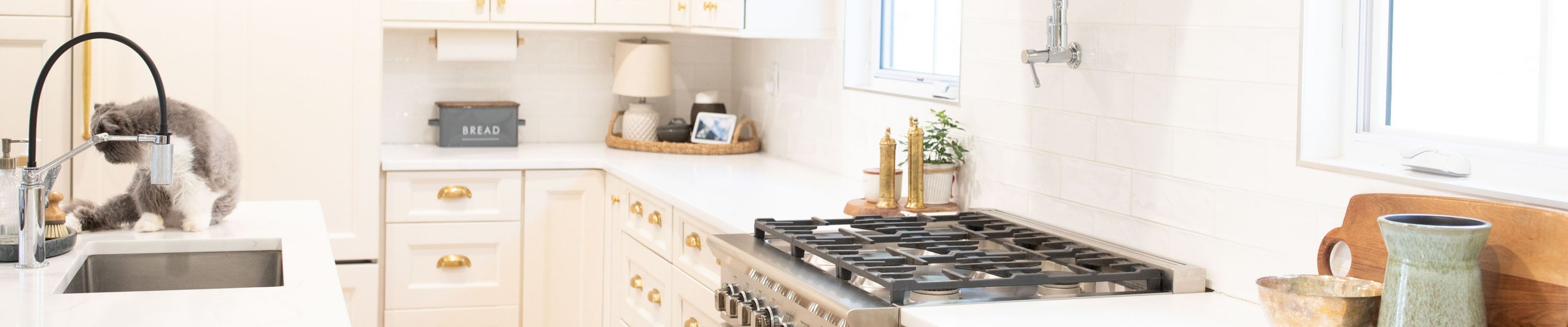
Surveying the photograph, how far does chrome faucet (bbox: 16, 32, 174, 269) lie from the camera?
1734 millimetres

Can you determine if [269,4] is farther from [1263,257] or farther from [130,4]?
[1263,257]

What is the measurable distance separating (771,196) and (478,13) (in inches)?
50.7

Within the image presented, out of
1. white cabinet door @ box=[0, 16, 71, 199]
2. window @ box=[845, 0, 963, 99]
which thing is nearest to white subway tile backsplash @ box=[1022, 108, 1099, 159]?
window @ box=[845, 0, 963, 99]

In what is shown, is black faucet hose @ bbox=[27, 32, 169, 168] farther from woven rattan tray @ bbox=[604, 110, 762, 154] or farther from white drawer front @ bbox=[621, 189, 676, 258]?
woven rattan tray @ bbox=[604, 110, 762, 154]

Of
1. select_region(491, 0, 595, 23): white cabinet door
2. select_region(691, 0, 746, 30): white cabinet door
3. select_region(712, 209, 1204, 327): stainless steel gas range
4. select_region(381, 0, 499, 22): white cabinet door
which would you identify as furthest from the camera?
select_region(491, 0, 595, 23): white cabinet door

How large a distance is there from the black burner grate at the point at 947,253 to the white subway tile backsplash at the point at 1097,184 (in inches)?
3.8

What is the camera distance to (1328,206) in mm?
1771

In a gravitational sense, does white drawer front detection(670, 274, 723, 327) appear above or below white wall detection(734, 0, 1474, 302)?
below

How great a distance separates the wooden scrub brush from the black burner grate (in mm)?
1122

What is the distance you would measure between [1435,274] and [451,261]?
9.61 ft

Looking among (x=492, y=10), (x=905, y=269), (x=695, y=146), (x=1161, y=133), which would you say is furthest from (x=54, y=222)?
(x=695, y=146)

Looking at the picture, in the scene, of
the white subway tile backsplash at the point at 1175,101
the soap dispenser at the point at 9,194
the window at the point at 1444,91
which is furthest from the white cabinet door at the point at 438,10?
the window at the point at 1444,91

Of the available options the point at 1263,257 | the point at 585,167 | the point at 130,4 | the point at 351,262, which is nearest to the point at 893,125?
the point at 585,167

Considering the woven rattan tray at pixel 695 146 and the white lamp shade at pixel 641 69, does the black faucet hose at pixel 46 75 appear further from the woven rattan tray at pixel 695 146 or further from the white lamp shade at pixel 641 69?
the white lamp shade at pixel 641 69
